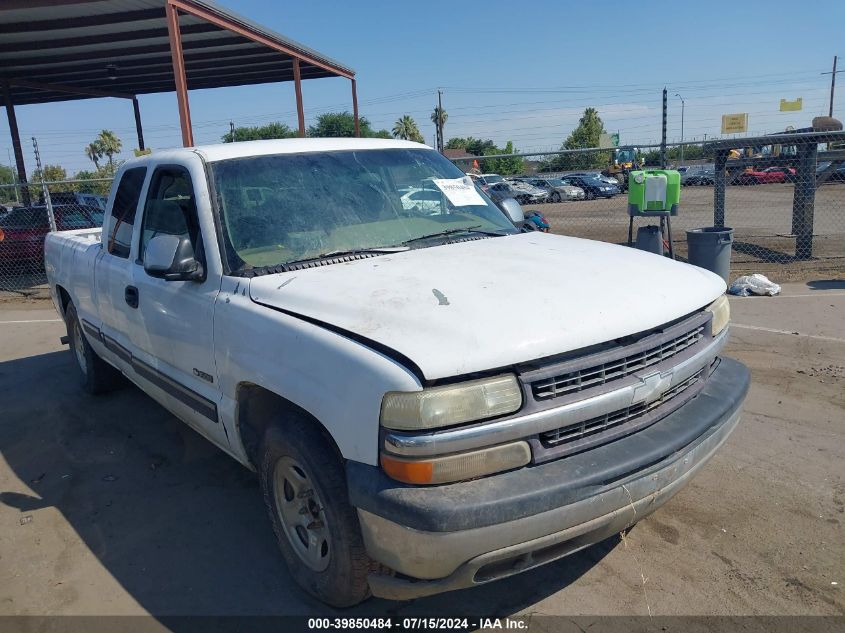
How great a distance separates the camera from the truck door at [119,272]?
4.16m

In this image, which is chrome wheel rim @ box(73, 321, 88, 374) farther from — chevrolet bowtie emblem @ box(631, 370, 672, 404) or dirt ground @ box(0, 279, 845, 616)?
chevrolet bowtie emblem @ box(631, 370, 672, 404)

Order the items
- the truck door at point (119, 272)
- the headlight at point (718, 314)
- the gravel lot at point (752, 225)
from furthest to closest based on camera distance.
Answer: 1. the gravel lot at point (752, 225)
2. the truck door at point (119, 272)
3. the headlight at point (718, 314)

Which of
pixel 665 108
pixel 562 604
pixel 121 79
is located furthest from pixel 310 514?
pixel 121 79

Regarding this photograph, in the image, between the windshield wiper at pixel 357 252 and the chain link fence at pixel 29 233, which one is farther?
the chain link fence at pixel 29 233

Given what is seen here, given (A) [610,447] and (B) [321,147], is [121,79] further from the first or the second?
(A) [610,447]

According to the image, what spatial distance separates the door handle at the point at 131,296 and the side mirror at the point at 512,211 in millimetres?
2354

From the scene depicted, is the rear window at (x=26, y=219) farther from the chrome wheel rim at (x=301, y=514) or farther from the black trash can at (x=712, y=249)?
the chrome wheel rim at (x=301, y=514)

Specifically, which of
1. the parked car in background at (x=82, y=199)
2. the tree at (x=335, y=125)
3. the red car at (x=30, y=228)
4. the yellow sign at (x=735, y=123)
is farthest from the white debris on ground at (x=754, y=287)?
the tree at (x=335, y=125)

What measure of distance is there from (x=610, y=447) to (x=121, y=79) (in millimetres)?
18478

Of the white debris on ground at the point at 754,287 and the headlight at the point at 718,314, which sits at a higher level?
the headlight at the point at 718,314

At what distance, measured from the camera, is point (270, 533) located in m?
3.50

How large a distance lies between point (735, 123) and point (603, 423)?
4161 cm

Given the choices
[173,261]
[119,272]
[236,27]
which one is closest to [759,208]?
[236,27]

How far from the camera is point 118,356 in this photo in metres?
4.56
